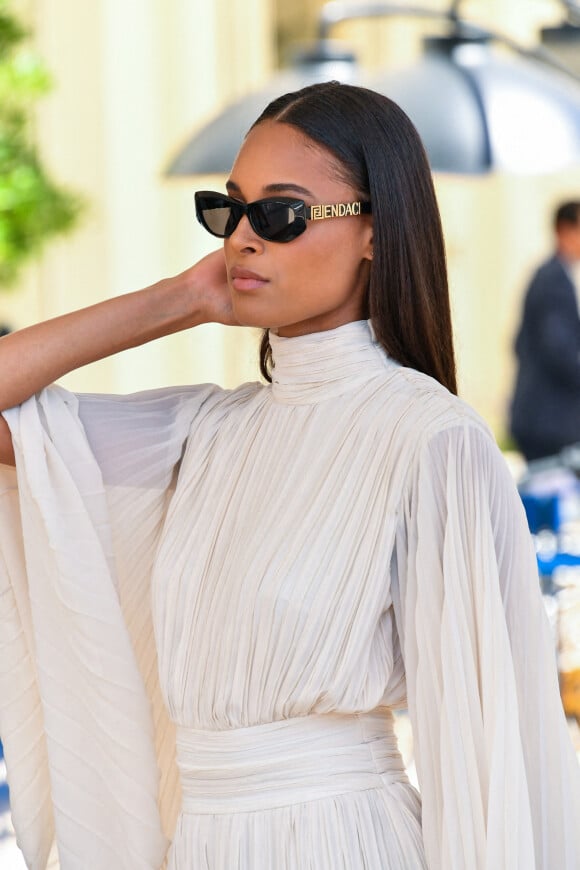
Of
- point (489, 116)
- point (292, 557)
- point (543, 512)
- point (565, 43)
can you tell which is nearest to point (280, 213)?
point (292, 557)

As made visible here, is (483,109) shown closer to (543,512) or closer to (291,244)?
(543,512)

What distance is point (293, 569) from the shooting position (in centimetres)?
151

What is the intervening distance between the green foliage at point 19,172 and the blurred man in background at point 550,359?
268 cm

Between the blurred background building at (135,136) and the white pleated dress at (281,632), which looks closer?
the white pleated dress at (281,632)

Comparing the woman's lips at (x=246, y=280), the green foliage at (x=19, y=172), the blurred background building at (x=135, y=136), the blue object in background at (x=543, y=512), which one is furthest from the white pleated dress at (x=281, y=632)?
the blurred background building at (x=135, y=136)

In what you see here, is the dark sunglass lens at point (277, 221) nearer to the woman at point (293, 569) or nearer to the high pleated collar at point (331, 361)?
the woman at point (293, 569)

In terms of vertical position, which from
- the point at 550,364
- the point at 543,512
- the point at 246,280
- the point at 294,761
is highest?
the point at 246,280

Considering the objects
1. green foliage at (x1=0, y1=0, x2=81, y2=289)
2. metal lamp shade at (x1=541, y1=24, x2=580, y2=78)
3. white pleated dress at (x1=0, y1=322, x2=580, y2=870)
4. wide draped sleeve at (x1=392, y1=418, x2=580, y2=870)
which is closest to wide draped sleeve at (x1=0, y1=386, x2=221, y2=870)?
white pleated dress at (x1=0, y1=322, x2=580, y2=870)

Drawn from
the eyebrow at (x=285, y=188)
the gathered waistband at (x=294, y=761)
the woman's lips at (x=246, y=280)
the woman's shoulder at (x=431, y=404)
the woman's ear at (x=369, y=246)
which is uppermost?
the eyebrow at (x=285, y=188)

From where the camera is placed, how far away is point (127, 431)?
1.79m

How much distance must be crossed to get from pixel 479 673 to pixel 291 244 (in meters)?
0.49

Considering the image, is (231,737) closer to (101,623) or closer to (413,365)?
(101,623)

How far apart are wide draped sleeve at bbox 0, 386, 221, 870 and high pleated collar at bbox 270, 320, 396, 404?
210 millimetres

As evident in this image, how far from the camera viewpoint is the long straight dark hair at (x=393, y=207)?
1.55m
